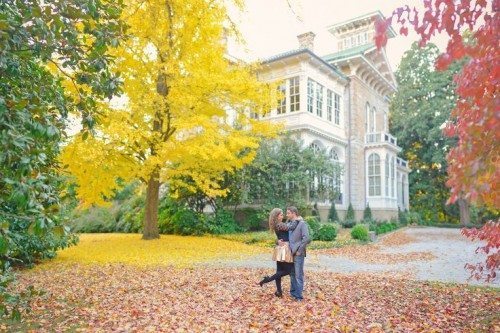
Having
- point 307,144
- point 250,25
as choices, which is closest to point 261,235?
point 307,144

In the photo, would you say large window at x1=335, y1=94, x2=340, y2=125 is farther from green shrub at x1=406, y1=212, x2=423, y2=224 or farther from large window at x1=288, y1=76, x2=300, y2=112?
green shrub at x1=406, y1=212, x2=423, y2=224

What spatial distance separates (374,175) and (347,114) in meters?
4.48

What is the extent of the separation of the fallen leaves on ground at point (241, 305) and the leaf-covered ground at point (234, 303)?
14mm

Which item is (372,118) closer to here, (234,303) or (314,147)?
(314,147)

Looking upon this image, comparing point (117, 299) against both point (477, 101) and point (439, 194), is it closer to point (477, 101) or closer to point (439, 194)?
point (477, 101)

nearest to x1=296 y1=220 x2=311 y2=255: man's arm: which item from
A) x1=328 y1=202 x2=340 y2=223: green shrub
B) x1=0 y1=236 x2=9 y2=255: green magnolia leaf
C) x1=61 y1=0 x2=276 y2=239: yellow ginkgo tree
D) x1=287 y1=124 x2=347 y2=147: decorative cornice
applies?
x1=0 y1=236 x2=9 y2=255: green magnolia leaf

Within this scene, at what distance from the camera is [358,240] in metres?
17.7

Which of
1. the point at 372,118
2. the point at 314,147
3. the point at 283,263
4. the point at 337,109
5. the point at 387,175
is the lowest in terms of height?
the point at 283,263

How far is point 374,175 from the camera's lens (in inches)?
1097

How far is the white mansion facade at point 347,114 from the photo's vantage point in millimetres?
22875

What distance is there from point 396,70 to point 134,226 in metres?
28.5

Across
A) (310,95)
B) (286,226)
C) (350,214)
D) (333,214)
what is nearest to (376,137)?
(350,214)

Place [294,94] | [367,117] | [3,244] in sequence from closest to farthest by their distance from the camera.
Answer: [3,244], [294,94], [367,117]

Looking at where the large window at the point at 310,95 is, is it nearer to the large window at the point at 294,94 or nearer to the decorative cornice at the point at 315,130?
the large window at the point at 294,94
